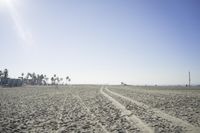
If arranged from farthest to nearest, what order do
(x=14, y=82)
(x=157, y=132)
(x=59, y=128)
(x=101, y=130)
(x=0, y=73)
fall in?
1. (x=0, y=73)
2. (x=14, y=82)
3. (x=59, y=128)
4. (x=101, y=130)
5. (x=157, y=132)

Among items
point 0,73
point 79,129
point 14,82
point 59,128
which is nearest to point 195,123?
point 79,129

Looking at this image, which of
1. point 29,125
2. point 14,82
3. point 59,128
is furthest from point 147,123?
point 14,82

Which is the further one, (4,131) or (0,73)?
(0,73)

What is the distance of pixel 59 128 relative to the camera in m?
11.7

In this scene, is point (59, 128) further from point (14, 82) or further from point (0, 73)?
point (0, 73)

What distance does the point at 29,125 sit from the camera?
12602 millimetres

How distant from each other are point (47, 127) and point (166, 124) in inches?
249

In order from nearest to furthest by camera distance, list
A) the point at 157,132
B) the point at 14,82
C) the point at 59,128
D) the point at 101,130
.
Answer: the point at 157,132
the point at 101,130
the point at 59,128
the point at 14,82

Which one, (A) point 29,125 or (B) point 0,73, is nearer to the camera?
(A) point 29,125

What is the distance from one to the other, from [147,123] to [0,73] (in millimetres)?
152935

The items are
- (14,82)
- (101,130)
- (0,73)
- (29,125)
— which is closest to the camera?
(101,130)

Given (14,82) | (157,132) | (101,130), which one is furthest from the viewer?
(14,82)

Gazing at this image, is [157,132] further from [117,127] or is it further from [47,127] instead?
[47,127]

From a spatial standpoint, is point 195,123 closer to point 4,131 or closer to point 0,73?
point 4,131
